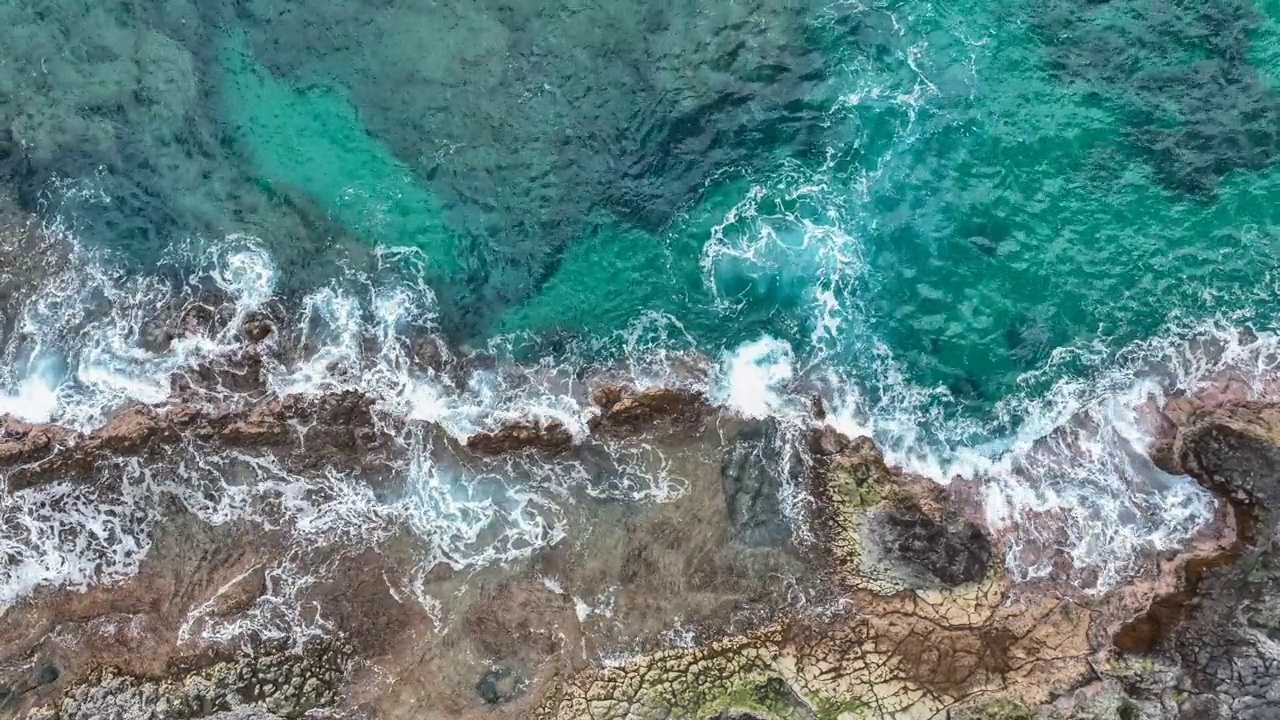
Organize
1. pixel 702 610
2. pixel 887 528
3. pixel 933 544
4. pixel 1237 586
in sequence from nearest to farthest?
pixel 1237 586
pixel 702 610
pixel 933 544
pixel 887 528

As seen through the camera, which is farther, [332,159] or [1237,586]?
[332,159]

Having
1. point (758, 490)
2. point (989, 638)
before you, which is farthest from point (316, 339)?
point (989, 638)

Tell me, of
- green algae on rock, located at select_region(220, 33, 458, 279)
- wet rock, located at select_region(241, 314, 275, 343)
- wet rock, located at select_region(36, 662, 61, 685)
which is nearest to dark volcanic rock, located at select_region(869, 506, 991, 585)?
green algae on rock, located at select_region(220, 33, 458, 279)

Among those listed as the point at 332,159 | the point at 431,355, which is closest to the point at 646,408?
the point at 431,355

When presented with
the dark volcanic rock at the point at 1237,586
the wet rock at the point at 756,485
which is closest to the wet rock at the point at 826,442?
the wet rock at the point at 756,485

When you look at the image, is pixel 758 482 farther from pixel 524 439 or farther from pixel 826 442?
pixel 524 439

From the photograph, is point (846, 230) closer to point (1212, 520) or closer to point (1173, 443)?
point (1173, 443)

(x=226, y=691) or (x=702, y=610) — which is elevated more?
(x=226, y=691)
